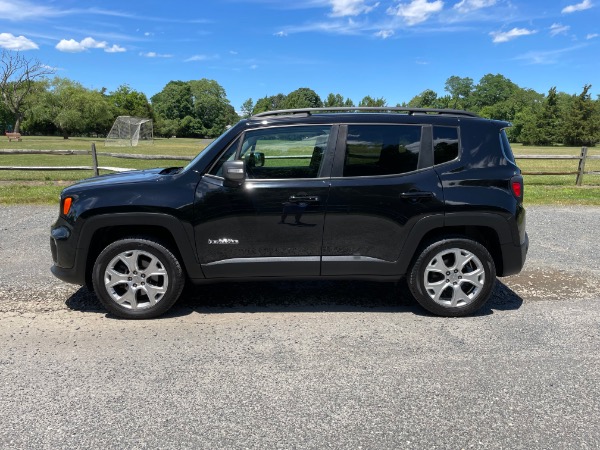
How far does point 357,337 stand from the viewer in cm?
368

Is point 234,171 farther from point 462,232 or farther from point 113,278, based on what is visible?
point 462,232

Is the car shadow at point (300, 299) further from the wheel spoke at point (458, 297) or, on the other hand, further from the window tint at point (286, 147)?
the window tint at point (286, 147)

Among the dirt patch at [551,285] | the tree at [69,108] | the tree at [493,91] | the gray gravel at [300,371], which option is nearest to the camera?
the gray gravel at [300,371]

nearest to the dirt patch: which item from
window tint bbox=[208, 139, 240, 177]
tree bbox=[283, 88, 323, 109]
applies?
window tint bbox=[208, 139, 240, 177]

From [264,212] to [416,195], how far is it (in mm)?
1306

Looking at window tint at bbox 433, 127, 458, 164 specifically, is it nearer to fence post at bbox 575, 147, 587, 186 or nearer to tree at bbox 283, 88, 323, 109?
fence post at bbox 575, 147, 587, 186

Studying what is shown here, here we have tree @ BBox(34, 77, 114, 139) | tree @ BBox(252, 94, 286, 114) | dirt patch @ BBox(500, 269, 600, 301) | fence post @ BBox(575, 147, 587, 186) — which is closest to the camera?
dirt patch @ BBox(500, 269, 600, 301)

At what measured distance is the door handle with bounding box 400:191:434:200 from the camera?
12.9ft

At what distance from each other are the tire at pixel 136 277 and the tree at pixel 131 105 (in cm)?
9295

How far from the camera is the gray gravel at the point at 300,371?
2498mm

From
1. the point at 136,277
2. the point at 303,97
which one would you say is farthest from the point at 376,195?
the point at 303,97

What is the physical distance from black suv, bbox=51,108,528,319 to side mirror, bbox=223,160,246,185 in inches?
1.3

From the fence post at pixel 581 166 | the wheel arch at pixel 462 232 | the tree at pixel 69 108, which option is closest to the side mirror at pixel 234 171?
the wheel arch at pixel 462 232

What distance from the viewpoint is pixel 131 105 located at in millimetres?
96938
